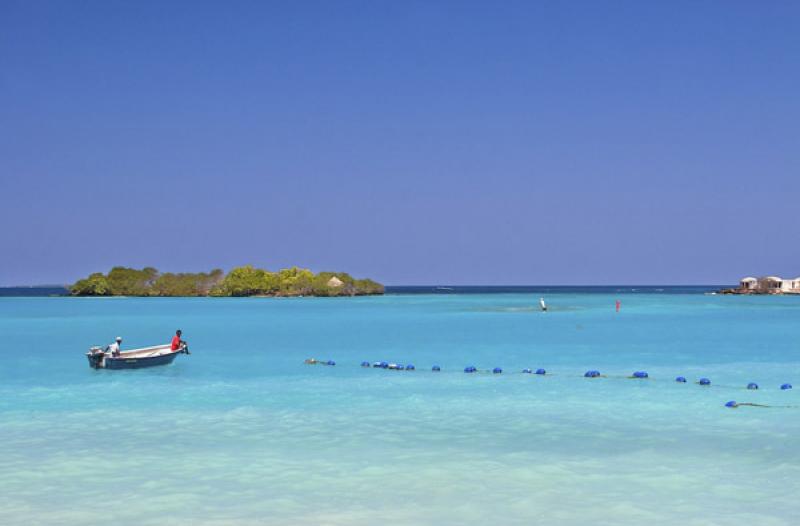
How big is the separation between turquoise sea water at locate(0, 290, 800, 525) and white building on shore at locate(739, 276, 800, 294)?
166m

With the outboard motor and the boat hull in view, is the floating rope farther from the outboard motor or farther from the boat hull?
the outboard motor

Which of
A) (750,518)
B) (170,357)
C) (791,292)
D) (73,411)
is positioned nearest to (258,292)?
(791,292)

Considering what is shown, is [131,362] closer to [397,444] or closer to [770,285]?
[397,444]

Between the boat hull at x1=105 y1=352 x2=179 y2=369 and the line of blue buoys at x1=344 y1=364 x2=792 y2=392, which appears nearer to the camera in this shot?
the line of blue buoys at x1=344 y1=364 x2=792 y2=392

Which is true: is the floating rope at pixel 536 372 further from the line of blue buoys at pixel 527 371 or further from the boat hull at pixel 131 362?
the boat hull at pixel 131 362

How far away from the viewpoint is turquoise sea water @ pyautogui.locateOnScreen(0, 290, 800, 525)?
44.1 feet

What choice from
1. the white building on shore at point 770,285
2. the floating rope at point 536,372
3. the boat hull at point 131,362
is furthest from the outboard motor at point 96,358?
the white building on shore at point 770,285

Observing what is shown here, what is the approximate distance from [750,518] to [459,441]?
7066mm

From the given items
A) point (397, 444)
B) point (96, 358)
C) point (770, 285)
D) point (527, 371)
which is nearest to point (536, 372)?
point (527, 371)

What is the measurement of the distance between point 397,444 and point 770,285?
194 metres

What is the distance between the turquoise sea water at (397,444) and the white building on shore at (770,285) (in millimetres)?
166270

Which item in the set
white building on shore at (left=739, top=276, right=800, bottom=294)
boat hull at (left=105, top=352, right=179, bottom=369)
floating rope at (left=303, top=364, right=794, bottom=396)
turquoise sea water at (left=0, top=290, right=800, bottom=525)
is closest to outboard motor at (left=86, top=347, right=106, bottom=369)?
boat hull at (left=105, top=352, right=179, bottom=369)

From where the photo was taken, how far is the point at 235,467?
16.1 m

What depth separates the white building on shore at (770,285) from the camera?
190 meters
